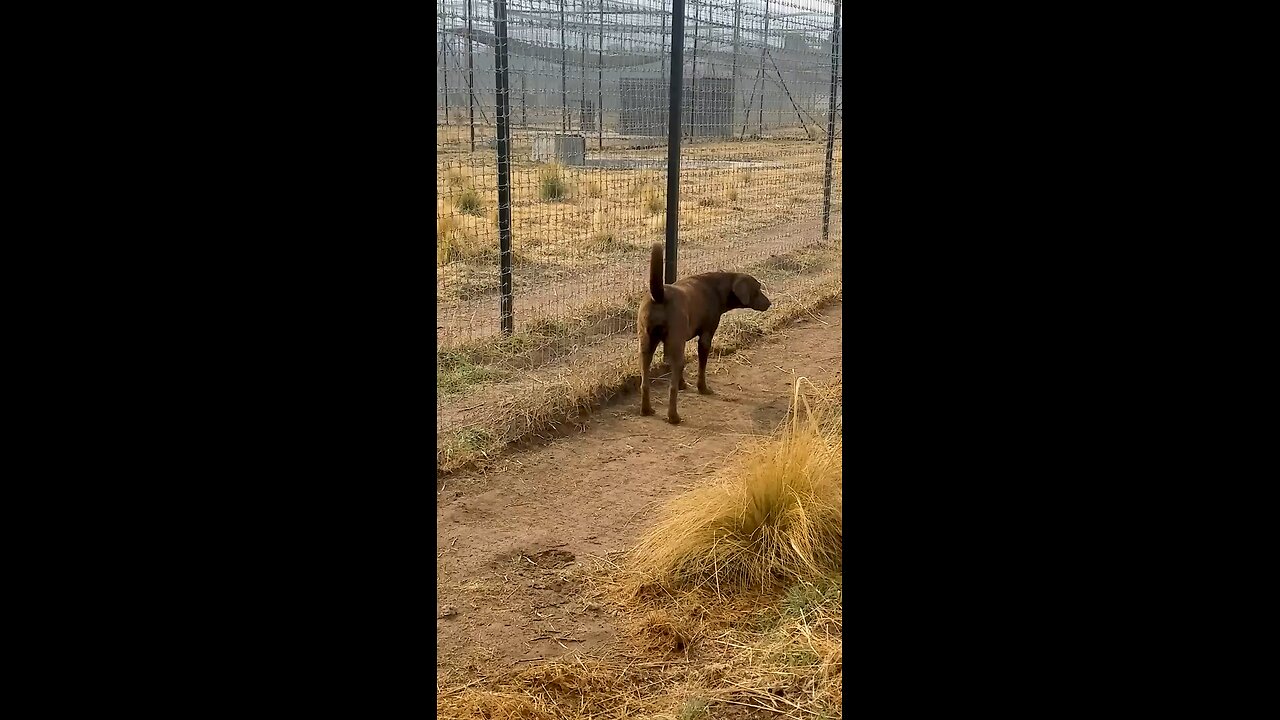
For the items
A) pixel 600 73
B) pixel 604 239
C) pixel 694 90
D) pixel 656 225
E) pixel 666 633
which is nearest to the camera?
pixel 666 633

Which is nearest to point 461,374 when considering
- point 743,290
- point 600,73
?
point 743,290

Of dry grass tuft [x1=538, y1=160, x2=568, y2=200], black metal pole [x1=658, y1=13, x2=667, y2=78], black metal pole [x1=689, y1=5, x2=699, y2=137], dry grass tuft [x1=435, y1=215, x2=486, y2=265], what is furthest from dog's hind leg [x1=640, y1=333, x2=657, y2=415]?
dry grass tuft [x1=538, y1=160, x2=568, y2=200]

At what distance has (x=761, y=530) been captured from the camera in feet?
12.1

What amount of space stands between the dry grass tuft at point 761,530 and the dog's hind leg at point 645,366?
163 cm

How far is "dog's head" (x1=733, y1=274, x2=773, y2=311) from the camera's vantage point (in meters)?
5.93

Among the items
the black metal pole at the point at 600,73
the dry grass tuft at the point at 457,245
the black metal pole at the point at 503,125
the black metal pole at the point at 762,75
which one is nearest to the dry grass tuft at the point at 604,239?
the dry grass tuft at the point at 457,245

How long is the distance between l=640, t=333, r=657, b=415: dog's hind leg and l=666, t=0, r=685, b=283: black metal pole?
1445 millimetres

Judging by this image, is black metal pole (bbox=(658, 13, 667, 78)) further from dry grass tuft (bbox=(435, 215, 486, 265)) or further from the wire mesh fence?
dry grass tuft (bbox=(435, 215, 486, 265))

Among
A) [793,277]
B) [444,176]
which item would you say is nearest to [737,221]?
[793,277]

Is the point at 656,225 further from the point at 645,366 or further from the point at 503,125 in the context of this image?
the point at 645,366

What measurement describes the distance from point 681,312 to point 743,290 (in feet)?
2.08

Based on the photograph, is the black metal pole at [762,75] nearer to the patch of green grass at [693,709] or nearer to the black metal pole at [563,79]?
the black metal pole at [563,79]
